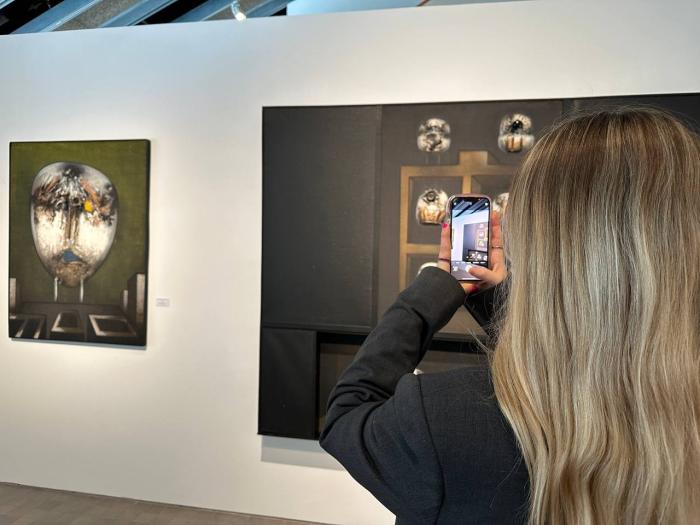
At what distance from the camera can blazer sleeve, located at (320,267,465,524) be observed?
70 cm

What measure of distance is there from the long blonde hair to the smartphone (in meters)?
0.33

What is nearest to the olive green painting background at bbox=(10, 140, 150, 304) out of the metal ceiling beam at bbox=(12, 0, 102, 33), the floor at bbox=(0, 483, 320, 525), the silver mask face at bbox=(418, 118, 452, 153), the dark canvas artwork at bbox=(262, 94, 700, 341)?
the dark canvas artwork at bbox=(262, 94, 700, 341)

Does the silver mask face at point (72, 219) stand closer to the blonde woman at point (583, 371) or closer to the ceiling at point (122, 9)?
the ceiling at point (122, 9)

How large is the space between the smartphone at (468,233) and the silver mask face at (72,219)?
2.58 m

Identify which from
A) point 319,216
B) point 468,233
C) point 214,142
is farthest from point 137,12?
point 468,233

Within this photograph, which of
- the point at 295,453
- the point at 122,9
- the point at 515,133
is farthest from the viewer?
the point at 122,9

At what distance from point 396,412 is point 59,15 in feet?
14.5

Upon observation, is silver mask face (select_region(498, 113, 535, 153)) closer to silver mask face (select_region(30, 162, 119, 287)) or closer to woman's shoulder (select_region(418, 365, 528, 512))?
silver mask face (select_region(30, 162, 119, 287))

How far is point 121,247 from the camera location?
3.44 meters

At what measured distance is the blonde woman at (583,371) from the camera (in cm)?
63

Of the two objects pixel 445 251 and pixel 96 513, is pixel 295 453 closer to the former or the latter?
pixel 96 513

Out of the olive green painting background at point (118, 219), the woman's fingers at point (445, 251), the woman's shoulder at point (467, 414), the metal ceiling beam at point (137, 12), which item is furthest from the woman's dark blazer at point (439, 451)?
the metal ceiling beam at point (137, 12)

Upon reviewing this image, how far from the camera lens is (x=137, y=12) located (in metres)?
4.13

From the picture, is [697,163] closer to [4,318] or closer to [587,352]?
[587,352]
